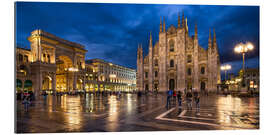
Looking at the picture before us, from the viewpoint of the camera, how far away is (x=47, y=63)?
1783 inches

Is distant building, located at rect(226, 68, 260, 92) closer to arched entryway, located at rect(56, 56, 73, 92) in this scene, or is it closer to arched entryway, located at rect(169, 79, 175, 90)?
arched entryway, located at rect(169, 79, 175, 90)

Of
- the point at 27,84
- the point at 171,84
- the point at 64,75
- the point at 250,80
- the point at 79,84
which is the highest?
the point at 64,75

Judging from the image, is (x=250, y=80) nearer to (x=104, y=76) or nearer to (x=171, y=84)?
(x=171, y=84)

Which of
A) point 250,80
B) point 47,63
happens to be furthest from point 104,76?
point 250,80

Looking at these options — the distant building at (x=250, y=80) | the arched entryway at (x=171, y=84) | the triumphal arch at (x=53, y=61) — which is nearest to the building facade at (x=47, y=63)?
the triumphal arch at (x=53, y=61)

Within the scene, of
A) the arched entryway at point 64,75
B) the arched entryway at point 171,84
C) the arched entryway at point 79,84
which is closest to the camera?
the arched entryway at point 171,84

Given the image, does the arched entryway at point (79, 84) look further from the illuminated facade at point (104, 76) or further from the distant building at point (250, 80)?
the distant building at point (250, 80)

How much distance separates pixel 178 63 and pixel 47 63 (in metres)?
39.2

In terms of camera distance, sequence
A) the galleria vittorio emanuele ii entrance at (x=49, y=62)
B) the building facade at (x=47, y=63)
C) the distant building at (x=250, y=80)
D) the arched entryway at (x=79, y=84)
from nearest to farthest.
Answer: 1. the distant building at (x=250, y=80)
2. the building facade at (x=47, y=63)
3. the galleria vittorio emanuele ii entrance at (x=49, y=62)
4. the arched entryway at (x=79, y=84)

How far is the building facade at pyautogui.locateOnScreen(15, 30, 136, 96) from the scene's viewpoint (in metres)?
41.5

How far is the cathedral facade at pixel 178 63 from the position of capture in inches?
1702

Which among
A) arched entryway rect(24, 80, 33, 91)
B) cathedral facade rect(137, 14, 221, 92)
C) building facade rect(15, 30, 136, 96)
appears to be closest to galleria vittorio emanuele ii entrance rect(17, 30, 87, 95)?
building facade rect(15, 30, 136, 96)
